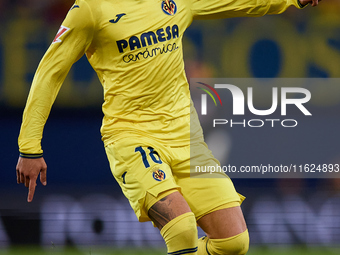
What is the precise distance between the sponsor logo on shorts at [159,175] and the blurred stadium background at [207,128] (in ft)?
7.38

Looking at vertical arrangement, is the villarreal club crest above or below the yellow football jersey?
above

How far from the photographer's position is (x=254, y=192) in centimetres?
559

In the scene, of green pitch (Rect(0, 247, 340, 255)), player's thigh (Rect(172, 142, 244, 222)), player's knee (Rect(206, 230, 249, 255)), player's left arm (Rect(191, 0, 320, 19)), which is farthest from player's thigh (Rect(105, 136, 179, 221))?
green pitch (Rect(0, 247, 340, 255))

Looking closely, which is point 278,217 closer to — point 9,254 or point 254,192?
point 254,192

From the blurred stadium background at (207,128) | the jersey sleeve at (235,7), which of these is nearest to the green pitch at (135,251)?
the blurred stadium background at (207,128)

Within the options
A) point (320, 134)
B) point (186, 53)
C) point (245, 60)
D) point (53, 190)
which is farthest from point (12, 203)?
point (320, 134)

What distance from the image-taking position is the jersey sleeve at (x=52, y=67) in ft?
11.0

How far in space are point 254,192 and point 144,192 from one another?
259cm

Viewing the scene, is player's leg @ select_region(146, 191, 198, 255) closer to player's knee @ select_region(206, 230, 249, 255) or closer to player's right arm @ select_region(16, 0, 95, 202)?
player's knee @ select_region(206, 230, 249, 255)

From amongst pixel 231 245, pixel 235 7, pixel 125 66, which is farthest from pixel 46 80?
pixel 231 245

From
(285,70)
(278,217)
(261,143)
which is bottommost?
(278,217)

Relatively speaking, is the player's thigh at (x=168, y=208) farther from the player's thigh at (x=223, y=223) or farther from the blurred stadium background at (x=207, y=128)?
the blurred stadium background at (x=207, y=128)

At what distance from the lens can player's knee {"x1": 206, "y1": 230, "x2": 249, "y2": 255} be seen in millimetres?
3393

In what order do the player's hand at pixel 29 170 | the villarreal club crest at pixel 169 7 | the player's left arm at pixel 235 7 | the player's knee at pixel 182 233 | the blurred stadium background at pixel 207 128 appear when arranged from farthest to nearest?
1. the blurred stadium background at pixel 207 128
2. the player's left arm at pixel 235 7
3. the villarreal club crest at pixel 169 7
4. the player's hand at pixel 29 170
5. the player's knee at pixel 182 233
